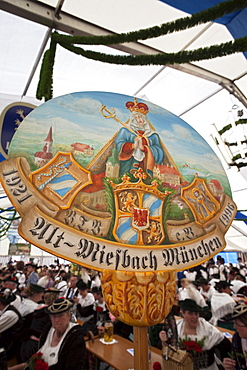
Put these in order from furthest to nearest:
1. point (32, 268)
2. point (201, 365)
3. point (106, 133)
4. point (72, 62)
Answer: point (32, 268) < point (72, 62) < point (201, 365) < point (106, 133)

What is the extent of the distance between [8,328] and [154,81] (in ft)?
13.2

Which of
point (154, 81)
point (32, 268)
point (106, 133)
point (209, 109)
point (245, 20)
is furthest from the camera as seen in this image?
point (32, 268)

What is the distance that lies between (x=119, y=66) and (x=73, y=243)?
3.49m

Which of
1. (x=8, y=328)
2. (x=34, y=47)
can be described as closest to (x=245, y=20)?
(x=34, y=47)

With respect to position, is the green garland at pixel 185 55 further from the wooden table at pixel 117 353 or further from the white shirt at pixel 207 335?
the wooden table at pixel 117 353

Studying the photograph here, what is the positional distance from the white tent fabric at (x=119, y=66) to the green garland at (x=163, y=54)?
1434mm

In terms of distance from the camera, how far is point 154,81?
410 centimetres

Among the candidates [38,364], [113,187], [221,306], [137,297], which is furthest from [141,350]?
[221,306]

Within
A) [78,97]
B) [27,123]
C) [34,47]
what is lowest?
[27,123]

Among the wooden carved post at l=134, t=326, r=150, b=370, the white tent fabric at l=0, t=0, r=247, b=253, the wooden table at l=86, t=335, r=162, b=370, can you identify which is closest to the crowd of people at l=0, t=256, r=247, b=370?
the wooden table at l=86, t=335, r=162, b=370

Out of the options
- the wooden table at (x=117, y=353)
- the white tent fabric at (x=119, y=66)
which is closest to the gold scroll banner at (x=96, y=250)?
the wooden table at (x=117, y=353)

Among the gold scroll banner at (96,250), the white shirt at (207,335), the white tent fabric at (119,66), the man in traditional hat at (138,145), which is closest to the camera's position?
the gold scroll banner at (96,250)

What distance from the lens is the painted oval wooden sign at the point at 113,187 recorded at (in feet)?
2.67

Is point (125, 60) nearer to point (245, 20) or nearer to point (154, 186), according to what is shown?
point (154, 186)
